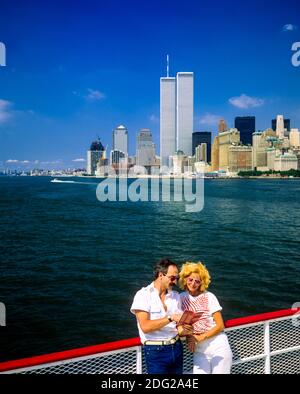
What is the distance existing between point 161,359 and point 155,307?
0.38 metres

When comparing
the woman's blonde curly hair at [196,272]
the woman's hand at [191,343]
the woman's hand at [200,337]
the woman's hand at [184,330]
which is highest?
the woman's blonde curly hair at [196,272]

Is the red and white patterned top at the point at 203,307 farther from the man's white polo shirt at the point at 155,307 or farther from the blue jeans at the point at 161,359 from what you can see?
the blue jeans at the point at 161,359

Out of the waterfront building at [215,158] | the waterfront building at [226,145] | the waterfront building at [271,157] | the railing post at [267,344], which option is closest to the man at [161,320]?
the railing post at [267,344]

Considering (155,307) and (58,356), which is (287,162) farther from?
(58,356)

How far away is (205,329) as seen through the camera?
9.90 ft

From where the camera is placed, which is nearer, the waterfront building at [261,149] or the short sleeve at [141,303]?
the short sleeve at [141,303]

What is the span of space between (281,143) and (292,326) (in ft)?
596

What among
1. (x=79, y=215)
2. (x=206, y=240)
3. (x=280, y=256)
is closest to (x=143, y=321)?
(x=280, y=256)

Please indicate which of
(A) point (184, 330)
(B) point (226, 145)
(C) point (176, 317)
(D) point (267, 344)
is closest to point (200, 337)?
(A) point (184, 330)

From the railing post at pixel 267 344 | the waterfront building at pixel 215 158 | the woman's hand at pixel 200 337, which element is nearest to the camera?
the woman's hand at pixel 200 337

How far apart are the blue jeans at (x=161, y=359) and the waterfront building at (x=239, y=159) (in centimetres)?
16957

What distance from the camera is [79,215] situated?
3600 cm

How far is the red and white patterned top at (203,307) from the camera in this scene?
3.02 metres
